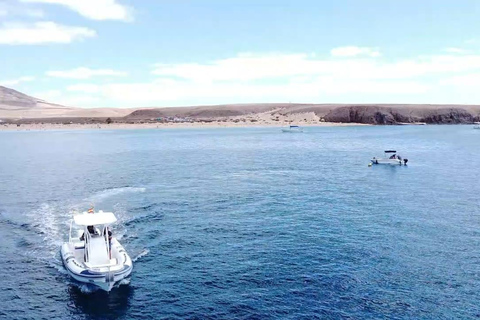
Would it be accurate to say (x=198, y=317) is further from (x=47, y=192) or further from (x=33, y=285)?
(x=47, y=192)

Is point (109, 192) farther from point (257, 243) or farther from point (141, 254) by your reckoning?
point (257, 243)

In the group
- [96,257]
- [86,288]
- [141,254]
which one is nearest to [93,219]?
[96,257]

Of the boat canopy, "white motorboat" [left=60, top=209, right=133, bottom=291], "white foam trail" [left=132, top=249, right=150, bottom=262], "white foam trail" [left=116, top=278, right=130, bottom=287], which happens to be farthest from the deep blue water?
the boat canopy

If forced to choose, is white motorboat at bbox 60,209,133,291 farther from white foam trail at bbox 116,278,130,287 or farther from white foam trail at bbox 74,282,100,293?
white foam trail at bbox 74,282,100,293

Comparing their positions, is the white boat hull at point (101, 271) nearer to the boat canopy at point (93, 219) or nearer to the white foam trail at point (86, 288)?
the white foam trail at point (86, 288)

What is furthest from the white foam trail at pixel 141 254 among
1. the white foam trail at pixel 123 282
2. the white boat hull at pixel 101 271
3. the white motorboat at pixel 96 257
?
the white foam trail at pixel 123 282
